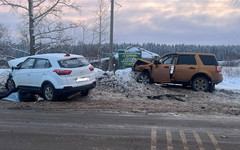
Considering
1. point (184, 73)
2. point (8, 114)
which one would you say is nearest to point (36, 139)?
point (8, 114)

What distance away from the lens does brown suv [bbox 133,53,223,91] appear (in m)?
11.4

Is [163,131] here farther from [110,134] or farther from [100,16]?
[100,16]

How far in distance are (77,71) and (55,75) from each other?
81cm

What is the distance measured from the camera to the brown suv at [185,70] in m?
11.4

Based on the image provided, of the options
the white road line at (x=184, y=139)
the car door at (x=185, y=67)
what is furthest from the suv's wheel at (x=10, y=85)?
the white road line at (x=184, y=139)

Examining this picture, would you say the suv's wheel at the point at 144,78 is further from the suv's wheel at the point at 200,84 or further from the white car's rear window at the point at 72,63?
the white car's rear window at the point at 72,63

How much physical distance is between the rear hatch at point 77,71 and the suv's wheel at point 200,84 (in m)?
5.22

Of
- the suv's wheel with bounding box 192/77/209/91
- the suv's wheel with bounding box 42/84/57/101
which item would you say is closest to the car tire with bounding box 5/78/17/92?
the suv's wheel with bounding box 42/84/57/101

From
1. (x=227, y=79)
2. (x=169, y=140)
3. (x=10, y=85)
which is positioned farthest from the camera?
(x=227, y=79)

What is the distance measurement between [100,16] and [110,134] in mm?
26289

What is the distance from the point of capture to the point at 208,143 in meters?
5.14

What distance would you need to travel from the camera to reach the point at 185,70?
11695 millimetres

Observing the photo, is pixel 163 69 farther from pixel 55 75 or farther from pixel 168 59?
pixel 55 75

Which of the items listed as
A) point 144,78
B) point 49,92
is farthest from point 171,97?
point 49,92
